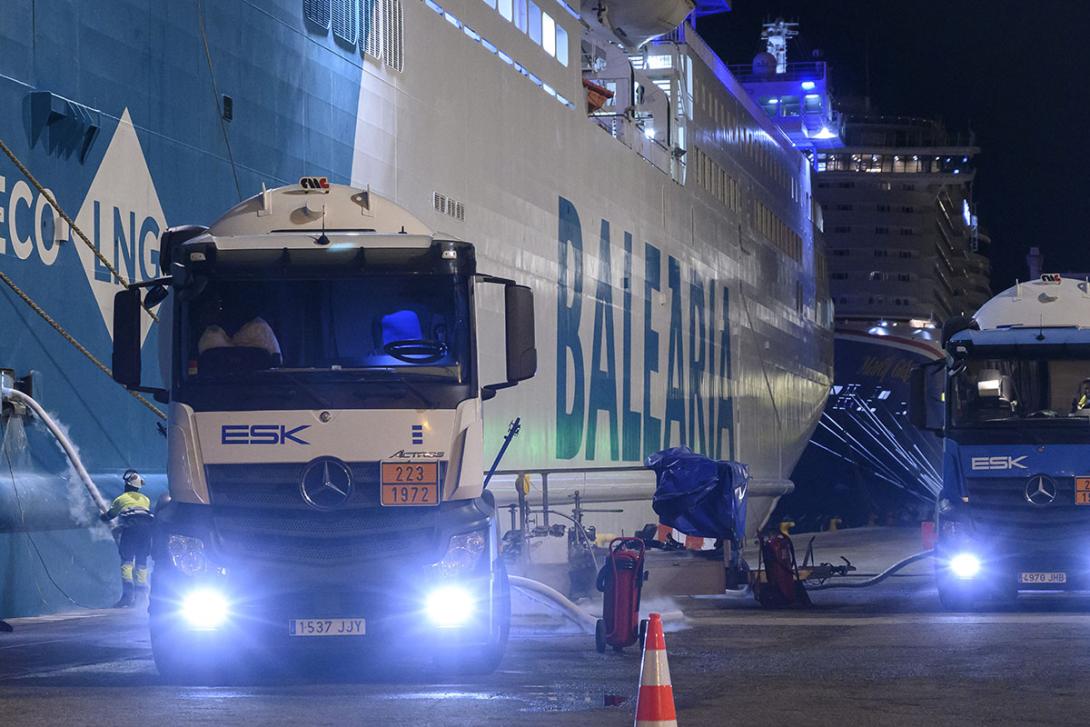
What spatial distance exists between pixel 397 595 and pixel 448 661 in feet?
3.49

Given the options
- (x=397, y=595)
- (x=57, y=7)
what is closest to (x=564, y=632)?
(x=397, y=595)

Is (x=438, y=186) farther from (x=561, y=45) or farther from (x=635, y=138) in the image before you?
(x=635, y=138)

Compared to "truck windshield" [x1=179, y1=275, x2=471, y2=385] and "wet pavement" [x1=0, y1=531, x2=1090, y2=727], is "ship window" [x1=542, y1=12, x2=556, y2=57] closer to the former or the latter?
"wet pavement" [x1=0, y1=531, x2=1090, y2=727]

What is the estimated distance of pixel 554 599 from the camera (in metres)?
14.9

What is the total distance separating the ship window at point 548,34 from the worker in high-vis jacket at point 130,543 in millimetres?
16711

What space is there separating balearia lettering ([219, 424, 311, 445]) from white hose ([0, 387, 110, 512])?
615 centimetres

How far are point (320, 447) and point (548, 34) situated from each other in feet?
76.7

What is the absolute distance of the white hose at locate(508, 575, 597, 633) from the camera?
47.9 feet

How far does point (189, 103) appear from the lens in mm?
19781

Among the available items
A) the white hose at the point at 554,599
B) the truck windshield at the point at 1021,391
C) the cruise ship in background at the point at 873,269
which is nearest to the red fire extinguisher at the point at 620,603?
the white hose at the point at 554,599

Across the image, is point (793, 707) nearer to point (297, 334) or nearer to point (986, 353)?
point (297, 334)

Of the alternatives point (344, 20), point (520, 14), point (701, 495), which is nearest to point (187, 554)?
point (701, 495)

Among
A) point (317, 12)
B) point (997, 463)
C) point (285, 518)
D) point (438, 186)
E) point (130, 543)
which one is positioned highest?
point (317, 12)

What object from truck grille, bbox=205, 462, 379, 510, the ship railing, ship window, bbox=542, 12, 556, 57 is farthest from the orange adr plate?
the ship railing
